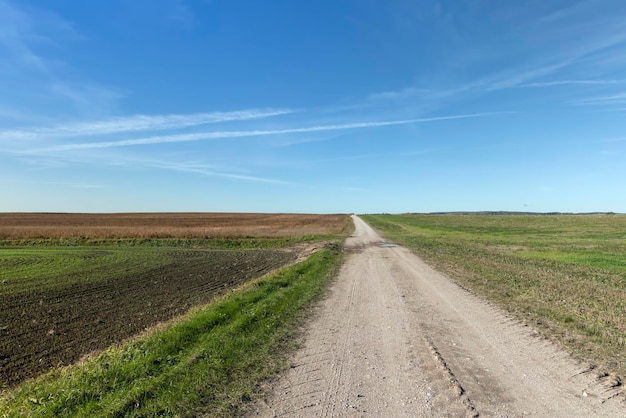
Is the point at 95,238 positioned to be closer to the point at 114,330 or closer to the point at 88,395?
the point at 114,330

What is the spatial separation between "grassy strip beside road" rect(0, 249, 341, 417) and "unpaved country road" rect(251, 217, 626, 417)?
67cm

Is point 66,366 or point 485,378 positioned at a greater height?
point 485,378

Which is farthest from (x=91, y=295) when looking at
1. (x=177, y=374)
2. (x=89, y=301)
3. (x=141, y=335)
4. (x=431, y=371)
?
(x=431, y=371)

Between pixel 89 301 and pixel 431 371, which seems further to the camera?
pixel 89 301

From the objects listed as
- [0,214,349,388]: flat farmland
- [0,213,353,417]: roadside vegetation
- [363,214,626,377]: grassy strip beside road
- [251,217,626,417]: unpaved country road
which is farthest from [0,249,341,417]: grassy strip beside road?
[363,214,626,377]: grassy strip beside road

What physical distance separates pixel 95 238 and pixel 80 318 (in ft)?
120

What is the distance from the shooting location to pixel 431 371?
22.3 feet

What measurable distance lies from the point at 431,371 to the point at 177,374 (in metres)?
4.40

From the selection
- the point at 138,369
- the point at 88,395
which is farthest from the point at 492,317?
the point at 88,395

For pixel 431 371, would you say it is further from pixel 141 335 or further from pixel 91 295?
pixel 91 295

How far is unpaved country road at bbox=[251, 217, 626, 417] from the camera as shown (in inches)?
215

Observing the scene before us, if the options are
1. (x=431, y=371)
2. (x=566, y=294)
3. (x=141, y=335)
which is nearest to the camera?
(x=431, y=371)

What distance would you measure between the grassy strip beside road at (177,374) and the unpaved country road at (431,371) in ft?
2.19

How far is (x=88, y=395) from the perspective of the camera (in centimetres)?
598
